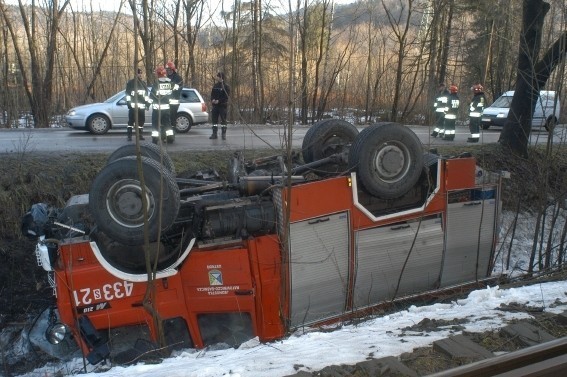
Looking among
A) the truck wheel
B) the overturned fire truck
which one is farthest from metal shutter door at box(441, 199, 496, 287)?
the truck wheel

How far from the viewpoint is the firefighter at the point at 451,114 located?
1455 centimetres

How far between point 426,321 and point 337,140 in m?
3.07

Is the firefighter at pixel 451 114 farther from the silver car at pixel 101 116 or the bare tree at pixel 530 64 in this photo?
the silver car at pixel 101 116

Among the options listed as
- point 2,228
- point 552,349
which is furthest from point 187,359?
point 2,228

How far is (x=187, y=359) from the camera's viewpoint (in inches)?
173

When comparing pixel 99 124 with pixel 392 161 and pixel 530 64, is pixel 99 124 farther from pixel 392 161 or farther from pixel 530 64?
pixel 392 161

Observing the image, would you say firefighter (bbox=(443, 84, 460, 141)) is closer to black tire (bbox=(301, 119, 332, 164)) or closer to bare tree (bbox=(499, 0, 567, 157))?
bare tree (bbox=(499, 0, 567, 157))

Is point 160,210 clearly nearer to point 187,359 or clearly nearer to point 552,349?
point 187,359

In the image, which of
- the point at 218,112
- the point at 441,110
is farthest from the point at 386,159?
the point at 441,110

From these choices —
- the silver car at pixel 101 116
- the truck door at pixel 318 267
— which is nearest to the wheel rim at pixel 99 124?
the silver car at pixel 101 116

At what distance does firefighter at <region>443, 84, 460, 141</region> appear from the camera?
1455 cm

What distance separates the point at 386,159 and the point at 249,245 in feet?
5.47

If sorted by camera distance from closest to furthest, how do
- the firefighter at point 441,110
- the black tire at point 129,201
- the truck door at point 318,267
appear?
the black tire at point 129,201 < the truck door at point 318,267 < the firefighter at point 441,110

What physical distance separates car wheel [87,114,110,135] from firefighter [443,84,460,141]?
882 centimetres
